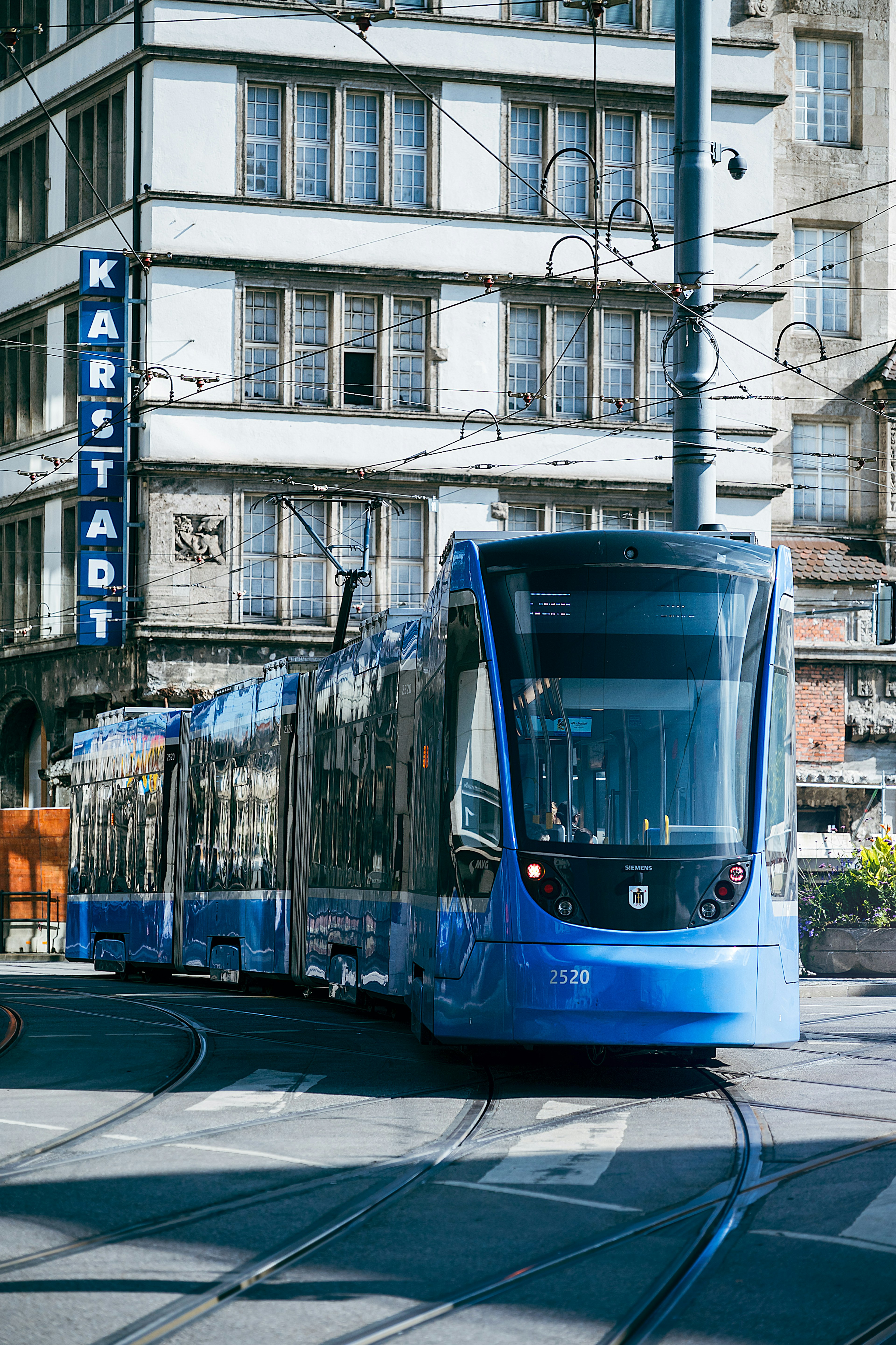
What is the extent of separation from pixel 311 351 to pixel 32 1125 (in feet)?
87.4

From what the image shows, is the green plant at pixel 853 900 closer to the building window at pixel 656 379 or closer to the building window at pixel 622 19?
the building window at pixel 656 379

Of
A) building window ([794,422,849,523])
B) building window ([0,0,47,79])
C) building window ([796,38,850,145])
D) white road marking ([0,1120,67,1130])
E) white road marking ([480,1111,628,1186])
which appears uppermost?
building window ([0,0,47,79])

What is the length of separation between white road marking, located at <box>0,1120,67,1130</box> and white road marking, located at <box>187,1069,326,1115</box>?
0.79m

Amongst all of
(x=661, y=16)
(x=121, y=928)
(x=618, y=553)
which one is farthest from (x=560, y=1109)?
(x=661, y=16)

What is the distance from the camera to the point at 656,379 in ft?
120

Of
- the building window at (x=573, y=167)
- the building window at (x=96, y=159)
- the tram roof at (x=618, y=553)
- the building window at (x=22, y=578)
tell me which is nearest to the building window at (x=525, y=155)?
the building window at (x=573, y=167)

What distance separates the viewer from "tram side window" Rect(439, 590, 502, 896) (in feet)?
35.8

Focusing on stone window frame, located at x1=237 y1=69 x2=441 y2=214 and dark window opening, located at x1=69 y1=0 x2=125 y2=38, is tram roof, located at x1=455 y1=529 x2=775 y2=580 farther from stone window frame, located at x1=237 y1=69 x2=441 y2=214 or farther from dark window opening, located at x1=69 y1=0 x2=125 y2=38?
dark window opening, located at x1=69 y1=0 x2=125 y2=38

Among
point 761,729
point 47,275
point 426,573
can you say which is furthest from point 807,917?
point 47,275

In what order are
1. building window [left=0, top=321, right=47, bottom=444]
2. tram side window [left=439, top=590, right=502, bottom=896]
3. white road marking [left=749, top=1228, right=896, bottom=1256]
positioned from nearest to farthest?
white road marking [left=749, top=1228, right=896, bottom=1256], tram side window [left=439, top=590, right=502, bottom=896], building window [left=0, top=321, right=47, bottom=444]

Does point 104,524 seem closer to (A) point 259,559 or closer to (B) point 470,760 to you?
(A) point 259,559

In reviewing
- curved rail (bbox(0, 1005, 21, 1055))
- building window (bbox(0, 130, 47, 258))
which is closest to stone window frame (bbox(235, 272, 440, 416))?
building window (bbox(0, 130, 47, 258))

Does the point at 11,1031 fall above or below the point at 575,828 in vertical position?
below

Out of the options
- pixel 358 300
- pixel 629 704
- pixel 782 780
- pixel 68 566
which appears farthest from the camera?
pixel 68 566
